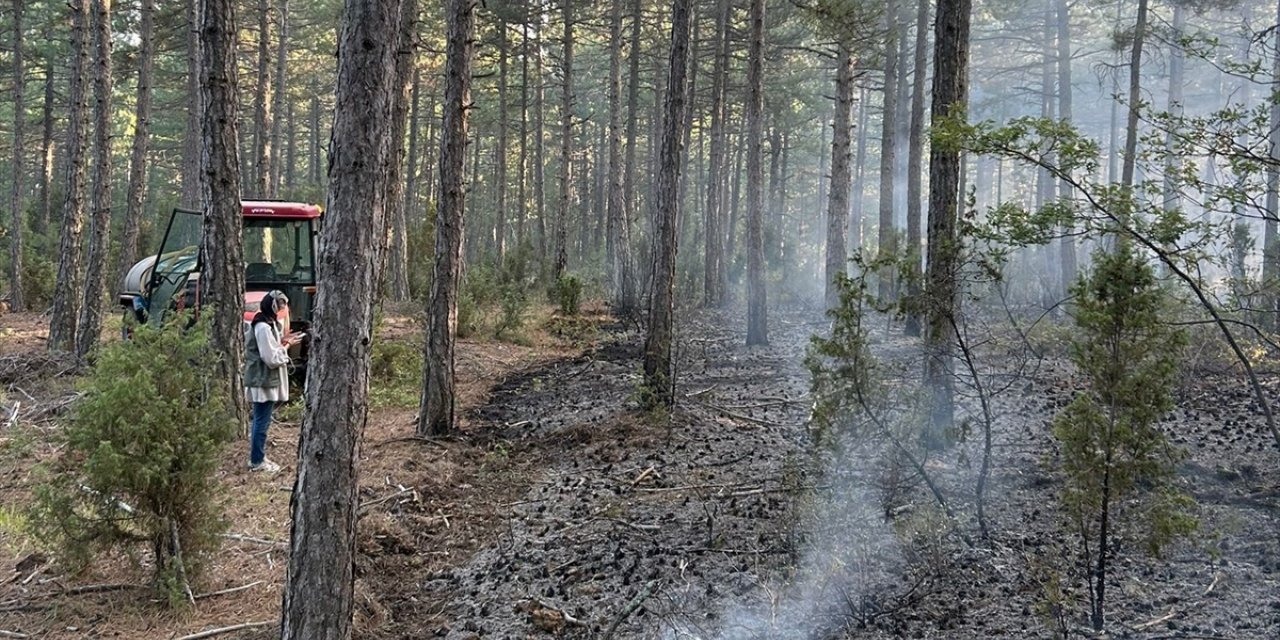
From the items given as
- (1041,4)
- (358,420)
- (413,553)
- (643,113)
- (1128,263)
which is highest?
(1041,4)

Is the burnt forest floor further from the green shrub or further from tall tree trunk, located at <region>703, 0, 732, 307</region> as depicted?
tall tree trunk, located at <region>703, 0, 732, 307</region>

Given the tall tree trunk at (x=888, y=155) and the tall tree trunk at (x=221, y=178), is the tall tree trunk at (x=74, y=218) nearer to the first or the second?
the tall tree trunk at (x=221, y=178)

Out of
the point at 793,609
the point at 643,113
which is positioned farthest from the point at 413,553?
the point at 643,113

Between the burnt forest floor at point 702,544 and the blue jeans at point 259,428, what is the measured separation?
0.22 m

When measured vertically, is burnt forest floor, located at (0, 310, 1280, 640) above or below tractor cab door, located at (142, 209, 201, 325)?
below

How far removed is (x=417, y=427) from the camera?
372 inches

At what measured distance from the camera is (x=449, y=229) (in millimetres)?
8852

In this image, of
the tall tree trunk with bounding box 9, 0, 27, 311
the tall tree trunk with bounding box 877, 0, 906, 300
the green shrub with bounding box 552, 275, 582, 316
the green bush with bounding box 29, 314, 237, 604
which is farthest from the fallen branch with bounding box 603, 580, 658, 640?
the tall tree trunk with bounding box 9, 0, 27, 311

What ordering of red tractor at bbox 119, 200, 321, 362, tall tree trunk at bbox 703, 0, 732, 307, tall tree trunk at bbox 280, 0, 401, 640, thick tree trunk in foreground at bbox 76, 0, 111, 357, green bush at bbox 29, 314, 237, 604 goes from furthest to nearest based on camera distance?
tall tree trunk at bbox 703, 0, 732, 307
thick tree trunk in foreground at bbox 76, 0, 111, 357
red tractor at bbox 119, 200, 321, 362
green bush at bbox 29, 314, 237, 604
tall tree trunk at bbox 280, 0, 401, 640

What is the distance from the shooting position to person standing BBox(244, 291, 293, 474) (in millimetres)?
7566

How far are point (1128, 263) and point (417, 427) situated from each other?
750 cm

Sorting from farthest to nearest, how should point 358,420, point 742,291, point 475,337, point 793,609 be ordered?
point 742,291 → point 475,337 → point 793,609 → point 358,420

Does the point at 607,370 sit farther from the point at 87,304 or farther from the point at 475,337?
the point at 87,304

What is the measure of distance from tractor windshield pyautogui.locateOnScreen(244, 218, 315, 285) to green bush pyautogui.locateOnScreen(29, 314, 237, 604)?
6337 mm
